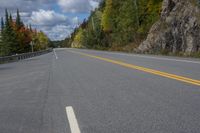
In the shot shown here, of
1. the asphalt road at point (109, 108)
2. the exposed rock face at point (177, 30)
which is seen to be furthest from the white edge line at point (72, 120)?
the exposed rock face at point (177, 30)

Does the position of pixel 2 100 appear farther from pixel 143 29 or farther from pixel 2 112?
pixel 143 29

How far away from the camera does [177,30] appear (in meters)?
35.7

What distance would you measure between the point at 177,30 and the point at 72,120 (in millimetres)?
29991

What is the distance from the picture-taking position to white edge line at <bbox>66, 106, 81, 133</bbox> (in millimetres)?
6331

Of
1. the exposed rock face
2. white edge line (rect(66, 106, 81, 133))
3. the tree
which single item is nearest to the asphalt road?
white edge line (rect(66, 106, 81, 133))

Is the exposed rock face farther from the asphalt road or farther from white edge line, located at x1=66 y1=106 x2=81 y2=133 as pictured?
white edge line, located at x1=66 y1=106 x2=81 y2=133

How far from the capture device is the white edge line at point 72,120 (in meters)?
6.33

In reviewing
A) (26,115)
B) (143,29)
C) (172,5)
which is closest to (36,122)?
(26,115)

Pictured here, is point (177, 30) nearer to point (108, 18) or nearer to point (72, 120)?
point (72, 120)

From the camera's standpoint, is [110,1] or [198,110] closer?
[198,110]

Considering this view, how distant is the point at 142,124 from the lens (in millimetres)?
6336

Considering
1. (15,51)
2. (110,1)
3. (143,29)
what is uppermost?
(110,1)

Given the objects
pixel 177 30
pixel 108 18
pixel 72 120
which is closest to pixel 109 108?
pixel 72 120

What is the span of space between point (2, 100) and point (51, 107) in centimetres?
240
